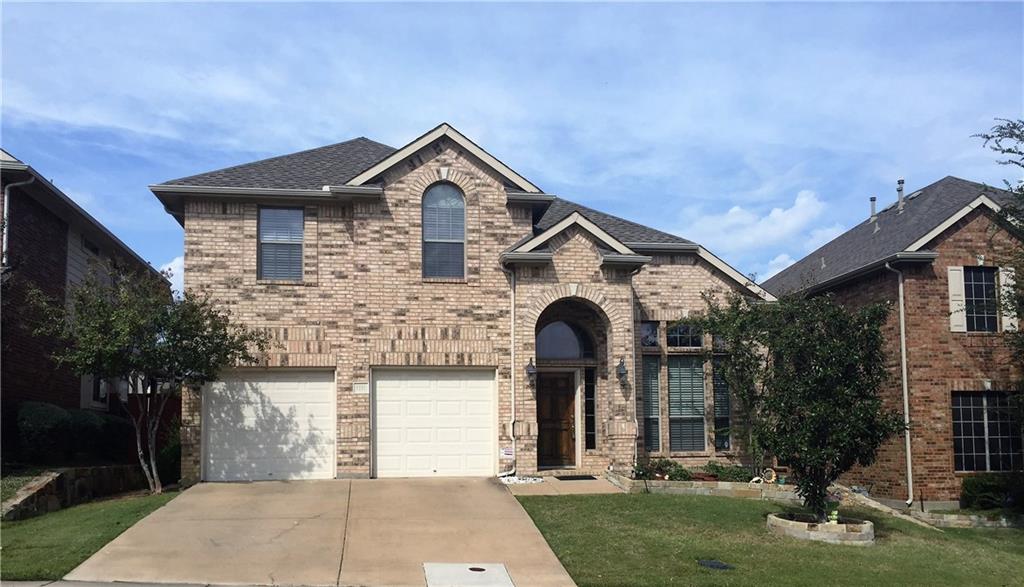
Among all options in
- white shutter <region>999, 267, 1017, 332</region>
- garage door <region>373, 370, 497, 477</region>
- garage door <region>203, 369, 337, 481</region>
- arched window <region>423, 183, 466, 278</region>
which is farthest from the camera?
white shutter <region>999, 267, 1017, 332</region>

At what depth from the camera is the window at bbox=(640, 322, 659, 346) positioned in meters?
19.5

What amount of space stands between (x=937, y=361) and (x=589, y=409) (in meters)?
7.59

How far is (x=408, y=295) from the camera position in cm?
1766

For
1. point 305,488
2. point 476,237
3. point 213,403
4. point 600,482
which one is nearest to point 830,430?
point 600,482

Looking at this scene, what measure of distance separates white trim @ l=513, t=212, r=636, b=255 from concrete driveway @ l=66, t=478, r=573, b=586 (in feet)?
15.9

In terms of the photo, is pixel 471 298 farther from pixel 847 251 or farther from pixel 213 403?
→ pixel 847 251

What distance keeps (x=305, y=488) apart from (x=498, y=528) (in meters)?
4.65

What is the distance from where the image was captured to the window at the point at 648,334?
1953 centimetres

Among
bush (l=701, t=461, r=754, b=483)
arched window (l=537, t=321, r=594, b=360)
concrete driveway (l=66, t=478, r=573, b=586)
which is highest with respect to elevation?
arched window (l=537, t=321, r=594, b=360)

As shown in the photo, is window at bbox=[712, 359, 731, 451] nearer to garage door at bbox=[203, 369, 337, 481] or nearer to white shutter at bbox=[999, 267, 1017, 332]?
white shutter at bbox=[999, 267, 1017, 332]

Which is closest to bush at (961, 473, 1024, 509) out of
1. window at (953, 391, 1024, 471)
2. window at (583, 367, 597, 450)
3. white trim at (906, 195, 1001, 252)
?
window at (953, 391, 1024, 471)

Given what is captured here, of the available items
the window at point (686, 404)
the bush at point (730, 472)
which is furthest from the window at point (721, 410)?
the bush at point (730, 472)

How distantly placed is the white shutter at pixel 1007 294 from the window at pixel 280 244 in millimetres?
14635

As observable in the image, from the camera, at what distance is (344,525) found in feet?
42.8
